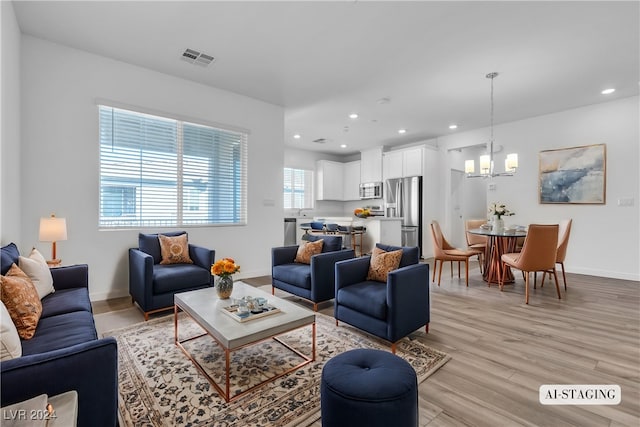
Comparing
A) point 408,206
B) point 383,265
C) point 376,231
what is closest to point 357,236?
point 376,231

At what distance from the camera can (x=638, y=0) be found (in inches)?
101

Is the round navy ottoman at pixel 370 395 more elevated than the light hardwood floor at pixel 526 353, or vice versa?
the round navy ottoman at pixel 370 395

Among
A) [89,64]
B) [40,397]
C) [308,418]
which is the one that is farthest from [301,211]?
[40,397]

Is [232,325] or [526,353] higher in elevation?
[232,325]

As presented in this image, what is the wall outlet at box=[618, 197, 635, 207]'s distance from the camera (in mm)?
4713

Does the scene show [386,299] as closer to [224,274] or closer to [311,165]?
[224,274]

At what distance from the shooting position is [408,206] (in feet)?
23.4

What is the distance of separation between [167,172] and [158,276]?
170 cm

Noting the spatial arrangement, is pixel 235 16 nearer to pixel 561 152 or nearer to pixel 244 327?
pixel 244 327

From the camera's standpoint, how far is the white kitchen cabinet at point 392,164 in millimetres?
7357

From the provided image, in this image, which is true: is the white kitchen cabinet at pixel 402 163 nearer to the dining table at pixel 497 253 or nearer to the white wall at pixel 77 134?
the dining table at pixel 497 253

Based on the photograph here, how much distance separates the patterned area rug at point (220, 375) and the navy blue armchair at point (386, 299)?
175 millimetres

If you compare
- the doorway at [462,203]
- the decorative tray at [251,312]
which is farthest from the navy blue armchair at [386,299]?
the doorway at [462,203]

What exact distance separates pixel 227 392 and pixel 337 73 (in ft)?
12.1
